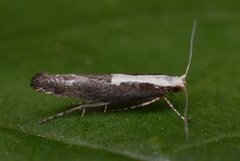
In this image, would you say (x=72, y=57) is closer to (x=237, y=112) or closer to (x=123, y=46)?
(x=123, y=46)

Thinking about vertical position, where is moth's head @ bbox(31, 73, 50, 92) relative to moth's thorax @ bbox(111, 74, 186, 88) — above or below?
below

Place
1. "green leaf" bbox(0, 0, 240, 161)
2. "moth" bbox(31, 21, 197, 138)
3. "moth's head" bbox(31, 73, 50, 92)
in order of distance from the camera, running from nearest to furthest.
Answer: "green leaf" bbox(0, 0, 240, 161), "moth" bbox(31, 21, 197, 138), "moth's head" bbox(31, 73, 50, 92)

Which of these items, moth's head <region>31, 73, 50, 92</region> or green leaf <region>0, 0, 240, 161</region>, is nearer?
green leaf <region>0, 0, 240, 161</region>

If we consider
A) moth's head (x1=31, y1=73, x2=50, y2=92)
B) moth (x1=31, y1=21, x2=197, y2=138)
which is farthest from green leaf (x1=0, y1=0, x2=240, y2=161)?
moth's head (x1=31, y1=73, x2=50, y2=92)

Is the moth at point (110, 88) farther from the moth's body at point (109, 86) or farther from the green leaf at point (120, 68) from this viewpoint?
the green leaf at point (120, 68)

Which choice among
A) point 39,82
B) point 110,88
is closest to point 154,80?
point 110,88

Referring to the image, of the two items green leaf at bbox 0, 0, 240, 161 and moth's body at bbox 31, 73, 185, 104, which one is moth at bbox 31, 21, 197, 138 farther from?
green leaf at bbox 0, 0, 240, 161

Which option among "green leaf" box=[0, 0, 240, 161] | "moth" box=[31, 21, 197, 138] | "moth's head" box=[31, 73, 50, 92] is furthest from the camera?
"moth's head" box=[31, 73, 50, 92]
